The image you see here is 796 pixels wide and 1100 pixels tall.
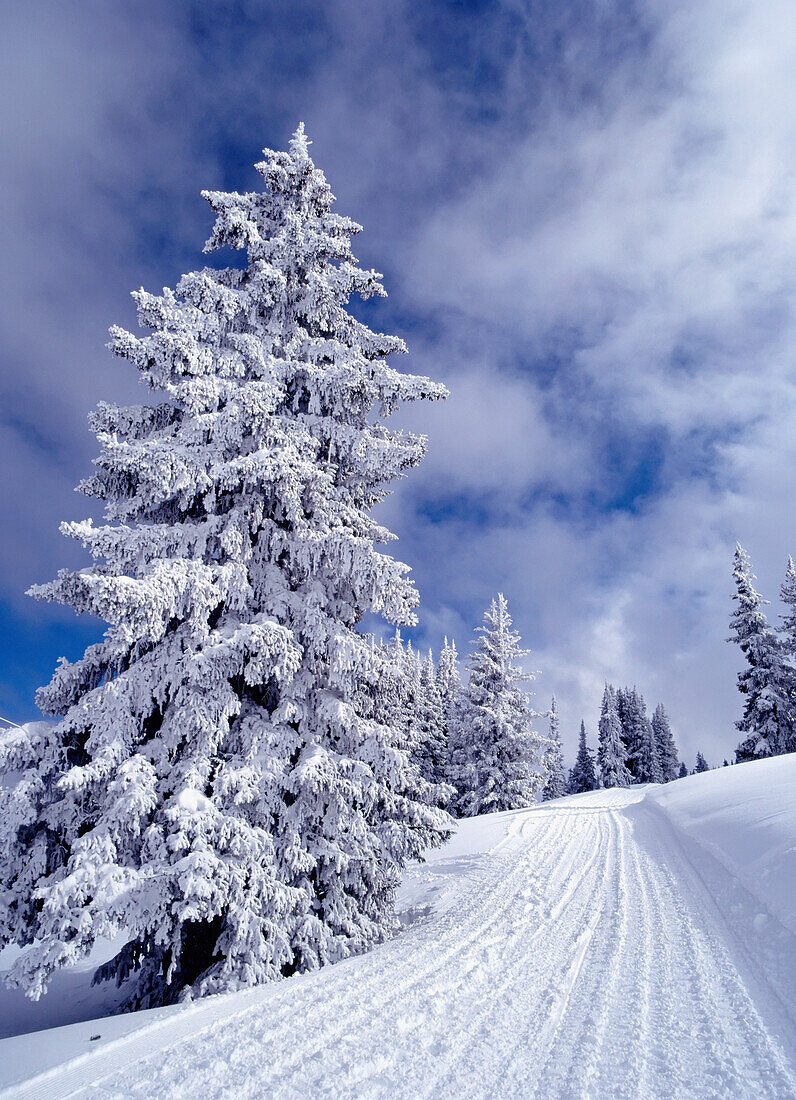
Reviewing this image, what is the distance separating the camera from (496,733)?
27.5 m

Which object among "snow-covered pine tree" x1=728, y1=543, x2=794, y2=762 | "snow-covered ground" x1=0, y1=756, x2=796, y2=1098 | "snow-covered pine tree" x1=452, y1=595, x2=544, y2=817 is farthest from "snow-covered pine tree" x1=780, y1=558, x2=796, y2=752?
"snow-covered ground" x1=0, y1=756, x2=796, y2=1098

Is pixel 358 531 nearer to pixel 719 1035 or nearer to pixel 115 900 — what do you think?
pixel 115 900

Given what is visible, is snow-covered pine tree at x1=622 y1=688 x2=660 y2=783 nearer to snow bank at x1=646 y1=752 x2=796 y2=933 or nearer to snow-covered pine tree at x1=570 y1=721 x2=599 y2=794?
snow-covered pine tree at x1=570 y1=721 x2=599 y2=794

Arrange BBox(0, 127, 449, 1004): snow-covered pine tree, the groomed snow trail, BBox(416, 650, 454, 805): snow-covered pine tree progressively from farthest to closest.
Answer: BBox(416, 650, 454, 805): snow-covered pine tree → BBox(0, 127, 449, 1004): snow-covered pine tree → the groomed snow trail

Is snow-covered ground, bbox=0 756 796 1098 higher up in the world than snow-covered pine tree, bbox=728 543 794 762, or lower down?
lower down

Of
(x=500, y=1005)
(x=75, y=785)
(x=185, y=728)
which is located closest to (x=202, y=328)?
(x=185, y=728)

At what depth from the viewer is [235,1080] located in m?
3.25

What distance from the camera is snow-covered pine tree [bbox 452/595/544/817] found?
87.8 ft

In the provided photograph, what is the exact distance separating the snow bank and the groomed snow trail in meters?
0.78

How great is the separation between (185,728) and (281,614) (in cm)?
189

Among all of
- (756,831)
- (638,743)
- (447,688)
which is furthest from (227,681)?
(638,743)

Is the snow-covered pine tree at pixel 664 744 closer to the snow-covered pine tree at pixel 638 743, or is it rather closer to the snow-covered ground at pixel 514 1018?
the snow-covered pine tree at pixel 638 743

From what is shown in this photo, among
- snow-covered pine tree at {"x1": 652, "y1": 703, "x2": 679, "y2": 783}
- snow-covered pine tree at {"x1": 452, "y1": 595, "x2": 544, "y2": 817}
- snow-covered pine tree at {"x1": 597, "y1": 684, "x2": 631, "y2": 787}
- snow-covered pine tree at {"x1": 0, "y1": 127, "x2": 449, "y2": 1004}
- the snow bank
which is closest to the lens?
snow-covered pine tree at {"x1": 0, "y1": 127, "x2": 449, "y2": 1004}

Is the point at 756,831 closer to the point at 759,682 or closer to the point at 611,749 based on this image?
the point at 759,682
